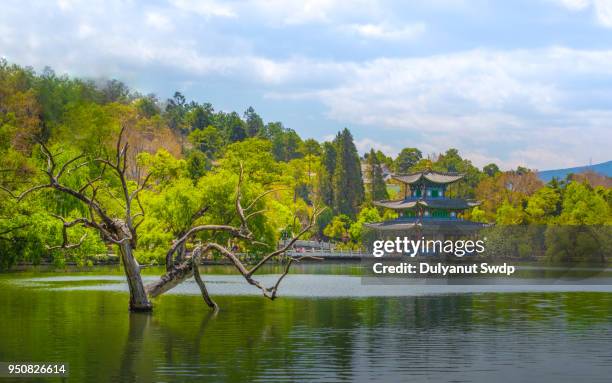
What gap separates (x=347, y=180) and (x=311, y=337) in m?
108

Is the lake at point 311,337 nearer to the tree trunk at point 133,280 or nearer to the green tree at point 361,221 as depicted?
the tree trunk at point 133,280

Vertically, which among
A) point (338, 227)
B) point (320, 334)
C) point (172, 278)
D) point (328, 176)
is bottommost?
point (320, 334)

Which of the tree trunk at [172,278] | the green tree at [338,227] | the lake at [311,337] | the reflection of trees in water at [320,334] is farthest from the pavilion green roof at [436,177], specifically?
the tree trunk at [172,278]

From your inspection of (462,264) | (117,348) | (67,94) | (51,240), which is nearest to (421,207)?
(462,264)

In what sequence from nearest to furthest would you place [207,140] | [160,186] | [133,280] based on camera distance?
1. [133,280]
2. [160,186]
3. [207,140]

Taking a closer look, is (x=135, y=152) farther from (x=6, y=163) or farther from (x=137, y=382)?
(x=137, y=382)

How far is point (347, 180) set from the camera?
133m

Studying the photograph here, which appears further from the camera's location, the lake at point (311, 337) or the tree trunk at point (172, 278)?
the tree trunk at point (172, 278)

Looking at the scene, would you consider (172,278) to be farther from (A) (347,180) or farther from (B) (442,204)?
(A) (347,180)

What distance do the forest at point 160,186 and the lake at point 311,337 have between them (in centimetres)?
306

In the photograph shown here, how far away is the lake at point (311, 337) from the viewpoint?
761 inches

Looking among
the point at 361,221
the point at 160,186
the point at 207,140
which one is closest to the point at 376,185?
the point at 361,221

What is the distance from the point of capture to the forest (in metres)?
40.9

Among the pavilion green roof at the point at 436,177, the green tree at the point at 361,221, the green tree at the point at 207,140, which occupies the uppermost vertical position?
the green tree at the point at 207,140
